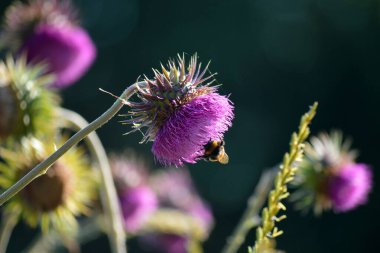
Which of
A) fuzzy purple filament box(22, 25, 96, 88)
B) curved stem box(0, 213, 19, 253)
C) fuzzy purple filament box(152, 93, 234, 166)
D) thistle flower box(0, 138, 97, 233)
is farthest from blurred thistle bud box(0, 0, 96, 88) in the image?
fuzzy purple filament box(152, 93, 234, 166)

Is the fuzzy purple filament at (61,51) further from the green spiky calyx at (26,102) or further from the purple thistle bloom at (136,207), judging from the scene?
the purple thistle bloom at (136,207)

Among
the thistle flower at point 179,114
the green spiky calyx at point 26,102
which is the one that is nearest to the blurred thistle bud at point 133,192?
the green spiky calyx at point 26,102

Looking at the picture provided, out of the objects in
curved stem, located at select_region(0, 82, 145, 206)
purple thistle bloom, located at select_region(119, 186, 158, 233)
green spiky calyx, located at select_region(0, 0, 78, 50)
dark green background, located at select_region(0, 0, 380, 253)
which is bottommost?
curved stem, located at select_region(0, 82, 145, 206)

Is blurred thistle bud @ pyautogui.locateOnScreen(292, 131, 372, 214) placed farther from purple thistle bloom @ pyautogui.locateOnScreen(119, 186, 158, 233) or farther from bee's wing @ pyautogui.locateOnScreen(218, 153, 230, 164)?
bee's wing @ pyautogui.locateOnScreen(218, 153, 230, 164)

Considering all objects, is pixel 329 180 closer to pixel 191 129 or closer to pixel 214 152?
pixel 214 152

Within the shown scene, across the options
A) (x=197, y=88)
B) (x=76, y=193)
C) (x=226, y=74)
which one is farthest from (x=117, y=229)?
(x=226, y=74)
